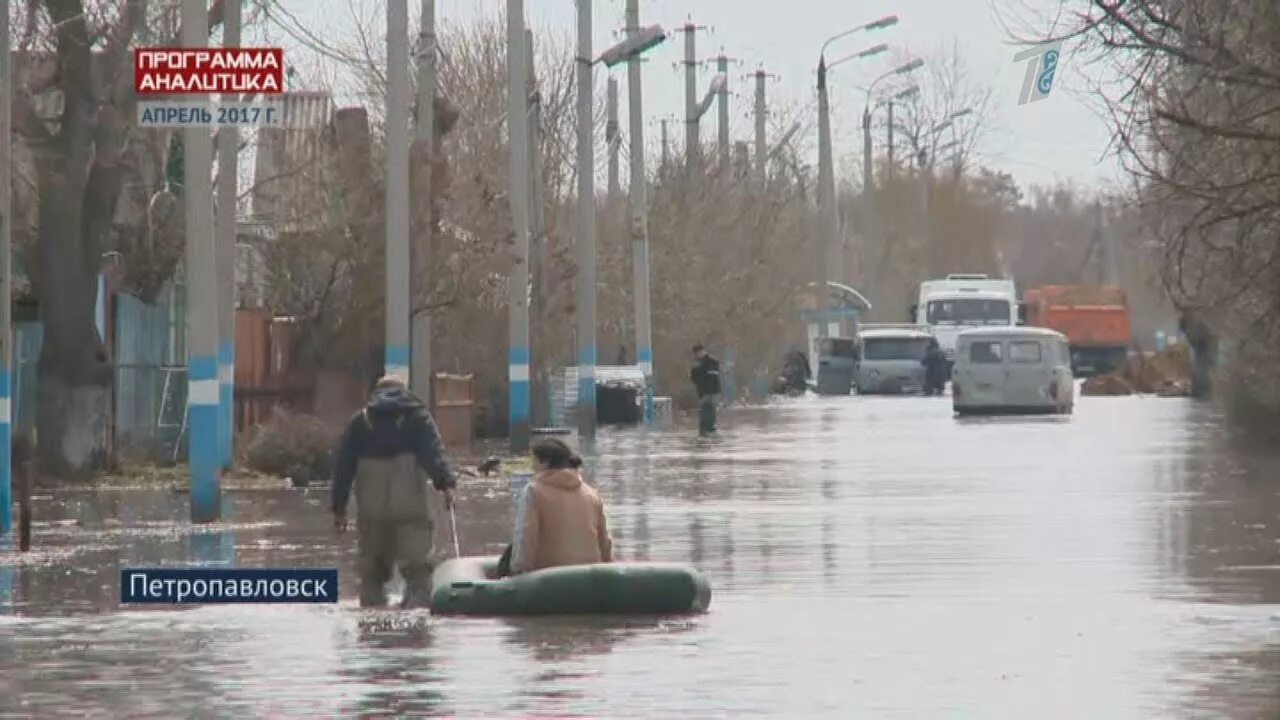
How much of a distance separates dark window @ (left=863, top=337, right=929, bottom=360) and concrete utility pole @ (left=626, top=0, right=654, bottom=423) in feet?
73.1

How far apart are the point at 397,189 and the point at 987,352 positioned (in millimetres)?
25558

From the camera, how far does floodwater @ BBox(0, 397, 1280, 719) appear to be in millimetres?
15422

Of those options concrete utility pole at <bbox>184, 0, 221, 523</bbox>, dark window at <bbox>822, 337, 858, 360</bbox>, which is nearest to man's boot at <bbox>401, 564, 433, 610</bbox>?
concrete utility pole at <bbox>184, 0, 221, 523</bbox>

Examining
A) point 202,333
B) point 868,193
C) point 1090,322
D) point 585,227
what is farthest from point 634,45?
point 868,193

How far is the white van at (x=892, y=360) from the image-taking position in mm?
85188

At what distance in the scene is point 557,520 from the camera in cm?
1997

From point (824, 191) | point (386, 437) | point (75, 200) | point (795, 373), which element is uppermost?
point (824, 191)

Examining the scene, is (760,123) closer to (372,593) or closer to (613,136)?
(613,136)

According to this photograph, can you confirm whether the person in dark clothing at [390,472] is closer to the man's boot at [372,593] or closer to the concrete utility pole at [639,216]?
the man's boot at [372,593]

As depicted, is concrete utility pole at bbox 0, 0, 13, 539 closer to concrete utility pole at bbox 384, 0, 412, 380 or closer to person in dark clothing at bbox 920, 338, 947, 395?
concrete utility pole at bbox 384, 0, 412, 380

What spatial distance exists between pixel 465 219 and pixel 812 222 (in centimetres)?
7923

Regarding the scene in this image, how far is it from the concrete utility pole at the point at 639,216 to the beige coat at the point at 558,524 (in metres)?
40.5

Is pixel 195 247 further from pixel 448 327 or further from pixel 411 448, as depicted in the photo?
pixel 448 327

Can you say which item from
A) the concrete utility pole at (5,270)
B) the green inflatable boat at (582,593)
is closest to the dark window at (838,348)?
the concrete utility pole at (5,270)
